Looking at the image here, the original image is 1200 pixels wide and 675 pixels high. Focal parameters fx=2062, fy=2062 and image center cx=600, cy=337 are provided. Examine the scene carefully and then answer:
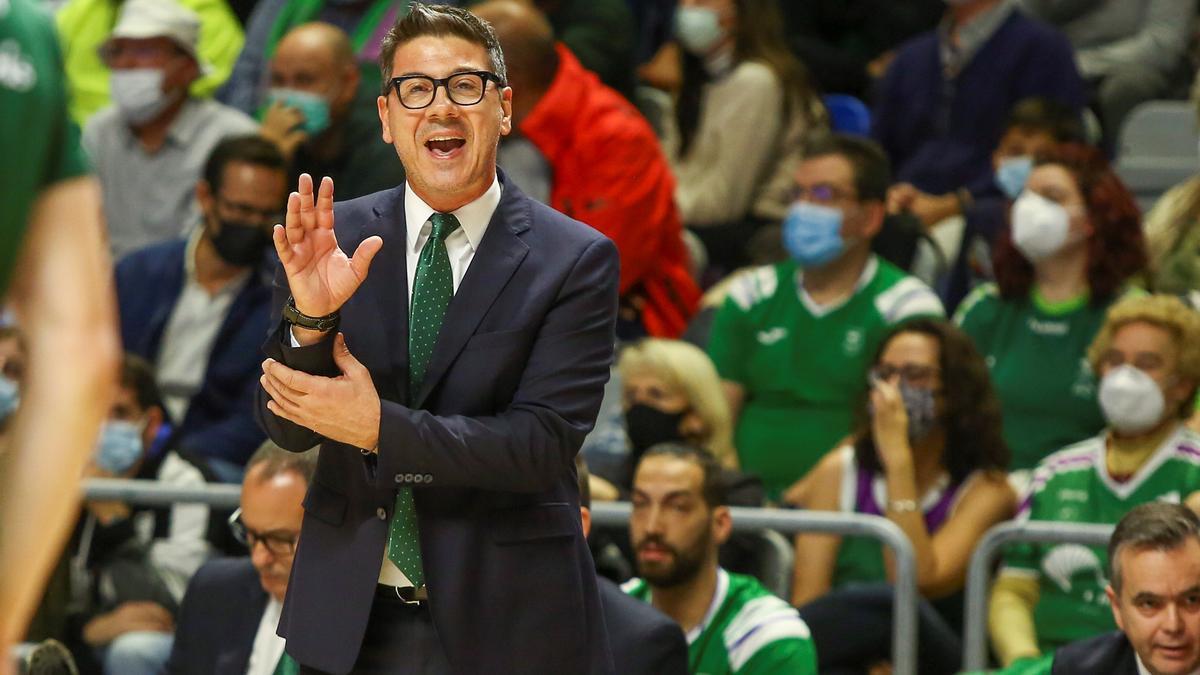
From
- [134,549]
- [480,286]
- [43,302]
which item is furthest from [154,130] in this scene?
[43,302]

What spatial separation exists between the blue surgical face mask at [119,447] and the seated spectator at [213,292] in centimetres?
49

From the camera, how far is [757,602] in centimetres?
512

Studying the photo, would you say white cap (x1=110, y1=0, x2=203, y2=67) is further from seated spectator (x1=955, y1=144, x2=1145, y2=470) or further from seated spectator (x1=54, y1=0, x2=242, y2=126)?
seated spectator (x1=955, y1=144, x2=1145, y2=470)

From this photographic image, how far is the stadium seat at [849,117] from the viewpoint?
8492 mm

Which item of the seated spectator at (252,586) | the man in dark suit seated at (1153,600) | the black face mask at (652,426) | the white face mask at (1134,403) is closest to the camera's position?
the man in dark suit seated at (1153,600)

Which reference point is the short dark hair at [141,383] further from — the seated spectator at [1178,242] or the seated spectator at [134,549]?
the seated spectator at [1178,242]

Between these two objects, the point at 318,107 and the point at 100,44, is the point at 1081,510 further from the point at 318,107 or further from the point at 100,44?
the point at 100,44

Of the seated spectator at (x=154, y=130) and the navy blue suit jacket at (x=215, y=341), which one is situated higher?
the seated spectator at (x=154, y=130)

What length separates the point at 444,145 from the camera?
3180 millimetres

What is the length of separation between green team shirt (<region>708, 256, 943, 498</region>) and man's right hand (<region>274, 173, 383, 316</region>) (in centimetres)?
365

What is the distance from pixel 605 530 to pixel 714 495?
1.89ft

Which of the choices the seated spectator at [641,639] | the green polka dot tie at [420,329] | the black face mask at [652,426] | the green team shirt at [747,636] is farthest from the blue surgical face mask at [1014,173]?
the green polka dot tie at [420,329]

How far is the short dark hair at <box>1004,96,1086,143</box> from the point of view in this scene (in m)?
7.27

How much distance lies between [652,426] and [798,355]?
67 centimetres
